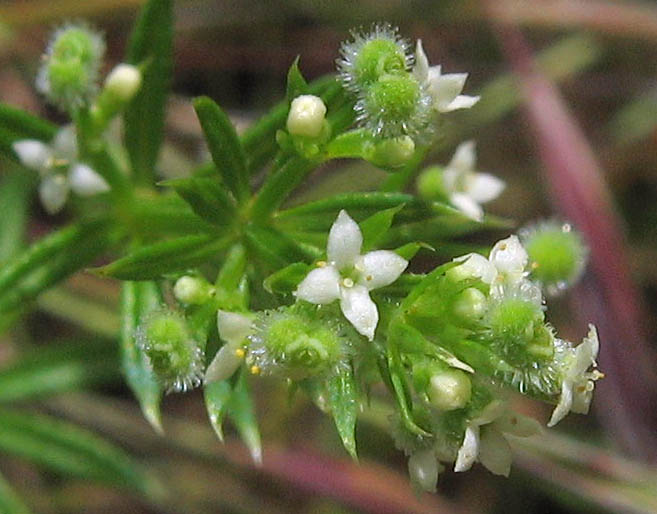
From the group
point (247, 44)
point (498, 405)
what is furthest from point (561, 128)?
point (498, 405)

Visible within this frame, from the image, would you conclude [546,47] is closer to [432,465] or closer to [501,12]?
[501,12]

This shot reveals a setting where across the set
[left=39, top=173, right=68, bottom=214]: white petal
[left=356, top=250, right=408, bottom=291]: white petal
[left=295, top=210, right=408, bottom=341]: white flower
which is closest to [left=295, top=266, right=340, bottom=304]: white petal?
[left=295, top=210, right=408, bottom=341]: white flower

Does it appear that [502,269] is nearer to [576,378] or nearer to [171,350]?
[576,378]

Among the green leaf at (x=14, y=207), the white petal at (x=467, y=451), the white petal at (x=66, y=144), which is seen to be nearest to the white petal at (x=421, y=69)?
the white petal at (x=467, y=451)

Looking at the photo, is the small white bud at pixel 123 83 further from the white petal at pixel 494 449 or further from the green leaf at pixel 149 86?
the white petal at pixel 494 449

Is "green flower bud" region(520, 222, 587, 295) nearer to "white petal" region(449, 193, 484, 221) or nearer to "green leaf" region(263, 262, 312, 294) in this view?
"white petal" region(449, 193, 484, 221)
